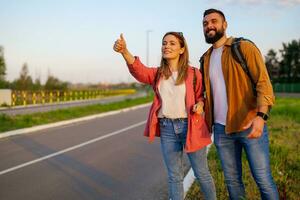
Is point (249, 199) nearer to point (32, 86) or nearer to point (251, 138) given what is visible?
point (251, 138)

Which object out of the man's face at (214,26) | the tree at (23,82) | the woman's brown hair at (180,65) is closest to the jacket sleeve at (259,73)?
the man's face at (214,26)

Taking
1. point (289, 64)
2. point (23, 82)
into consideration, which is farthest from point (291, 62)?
point (23, 82)

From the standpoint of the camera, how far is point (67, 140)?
13422mm

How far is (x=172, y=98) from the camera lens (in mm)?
4762

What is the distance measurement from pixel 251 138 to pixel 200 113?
632mm

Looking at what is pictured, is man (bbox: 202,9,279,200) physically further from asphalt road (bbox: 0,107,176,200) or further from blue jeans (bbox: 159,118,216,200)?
asphalt road (bbox: 0,107,176,200)

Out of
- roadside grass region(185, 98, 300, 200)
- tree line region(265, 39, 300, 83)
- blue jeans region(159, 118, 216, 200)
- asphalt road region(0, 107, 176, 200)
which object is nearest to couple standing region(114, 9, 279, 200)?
blue jeans region(159, 118, 216, 200)

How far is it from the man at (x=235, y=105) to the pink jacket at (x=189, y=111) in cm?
15

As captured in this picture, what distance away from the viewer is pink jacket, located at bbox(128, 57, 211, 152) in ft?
15.4

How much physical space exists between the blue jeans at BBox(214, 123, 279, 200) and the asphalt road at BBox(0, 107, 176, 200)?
223cm

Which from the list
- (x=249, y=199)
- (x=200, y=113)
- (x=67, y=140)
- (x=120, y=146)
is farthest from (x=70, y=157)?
(x=200, y=113)

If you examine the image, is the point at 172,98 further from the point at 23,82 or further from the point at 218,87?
the point at 23,82

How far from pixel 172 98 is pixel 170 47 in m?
0.51

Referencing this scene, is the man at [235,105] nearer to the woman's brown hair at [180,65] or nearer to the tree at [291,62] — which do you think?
the woman's brown hair at [180,65]
